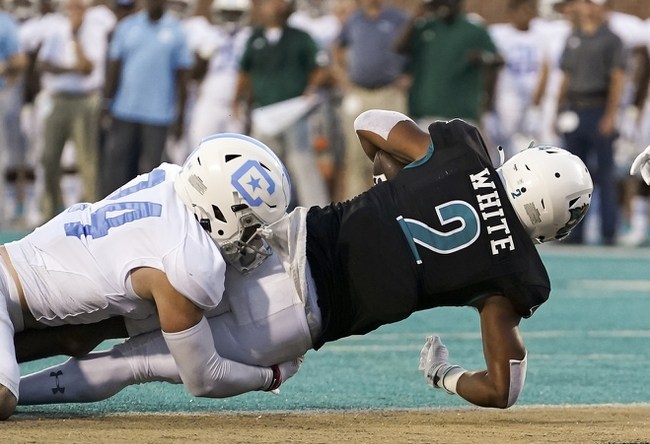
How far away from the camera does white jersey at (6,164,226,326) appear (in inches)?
202

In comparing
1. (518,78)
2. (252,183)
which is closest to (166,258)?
(252,183)

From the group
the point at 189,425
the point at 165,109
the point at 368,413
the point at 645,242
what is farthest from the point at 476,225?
the point at 645,242

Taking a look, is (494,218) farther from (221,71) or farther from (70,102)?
(221,71)

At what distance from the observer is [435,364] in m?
5.79

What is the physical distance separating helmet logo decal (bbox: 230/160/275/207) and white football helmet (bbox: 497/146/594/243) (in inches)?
38.1

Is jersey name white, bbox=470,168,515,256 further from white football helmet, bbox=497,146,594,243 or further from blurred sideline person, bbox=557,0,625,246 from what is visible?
blurred sideline person, bbox=557,0,625,246

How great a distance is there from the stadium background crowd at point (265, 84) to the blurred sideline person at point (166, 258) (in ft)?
25.7

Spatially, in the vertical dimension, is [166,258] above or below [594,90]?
above

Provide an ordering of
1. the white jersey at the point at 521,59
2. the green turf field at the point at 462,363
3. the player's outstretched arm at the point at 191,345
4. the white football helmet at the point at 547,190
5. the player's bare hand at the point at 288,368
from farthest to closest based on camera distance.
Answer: the white jersey at the point at 521,59 → the green turf field at the point at 462,363 → the player's bare hand at the point at 288,368 → the white football helmet at the point at 547,190 → the player's outstretched arm at the point at 191,345

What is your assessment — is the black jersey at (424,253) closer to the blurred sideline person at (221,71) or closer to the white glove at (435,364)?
the white glove at (435,364)

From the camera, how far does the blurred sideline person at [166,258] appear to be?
5125mm

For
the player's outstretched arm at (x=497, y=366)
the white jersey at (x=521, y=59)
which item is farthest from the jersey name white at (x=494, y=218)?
the white jersey at (x=521, y=59)

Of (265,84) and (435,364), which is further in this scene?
(265,84)

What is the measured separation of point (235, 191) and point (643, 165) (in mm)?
1780
